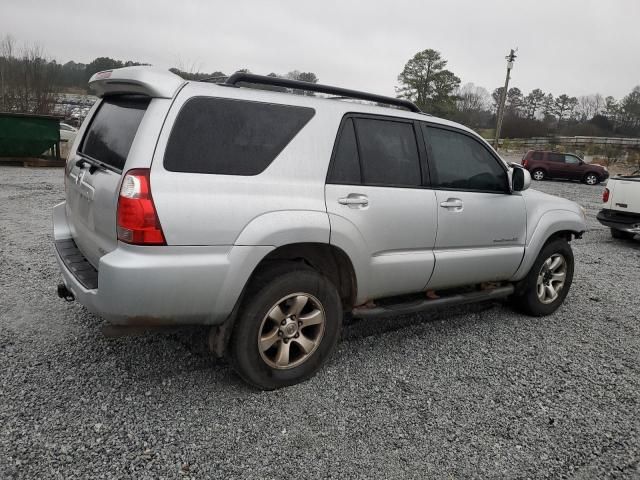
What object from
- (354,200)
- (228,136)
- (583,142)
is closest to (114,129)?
(228,136)

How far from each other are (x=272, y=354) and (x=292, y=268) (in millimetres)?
559

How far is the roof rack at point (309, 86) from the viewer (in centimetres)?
289

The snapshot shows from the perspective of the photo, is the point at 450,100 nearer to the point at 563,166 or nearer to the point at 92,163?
the point at 563,166

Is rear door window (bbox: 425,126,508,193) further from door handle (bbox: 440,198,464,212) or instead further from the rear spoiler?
the rear spoiler

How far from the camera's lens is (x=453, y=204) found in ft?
11.6

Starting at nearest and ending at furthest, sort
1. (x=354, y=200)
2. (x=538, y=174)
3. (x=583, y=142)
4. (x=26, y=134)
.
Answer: (x=354, y=200)
(x=26, y=134)
(x=538, y=174)
(x=583, y=142)

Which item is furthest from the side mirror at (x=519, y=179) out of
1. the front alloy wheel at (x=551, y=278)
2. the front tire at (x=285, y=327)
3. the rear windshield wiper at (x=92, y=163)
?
the rear windshield wiper at (x=92, y=163)

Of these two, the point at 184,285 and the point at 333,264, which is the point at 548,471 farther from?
the point at 184,285

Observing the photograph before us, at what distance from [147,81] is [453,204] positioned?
2254 millimetres

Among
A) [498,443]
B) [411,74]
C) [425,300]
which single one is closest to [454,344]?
[425,300]

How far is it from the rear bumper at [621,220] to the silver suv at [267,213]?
5773 mm

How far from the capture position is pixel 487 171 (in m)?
3.93

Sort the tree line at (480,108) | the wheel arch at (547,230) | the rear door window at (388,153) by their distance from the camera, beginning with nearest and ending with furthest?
the rear door window at (388,153)
the wheel arch at (547,230)
the tree line at (480,108)

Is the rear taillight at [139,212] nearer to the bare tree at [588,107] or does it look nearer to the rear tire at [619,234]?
the rear tire at [619,234]
